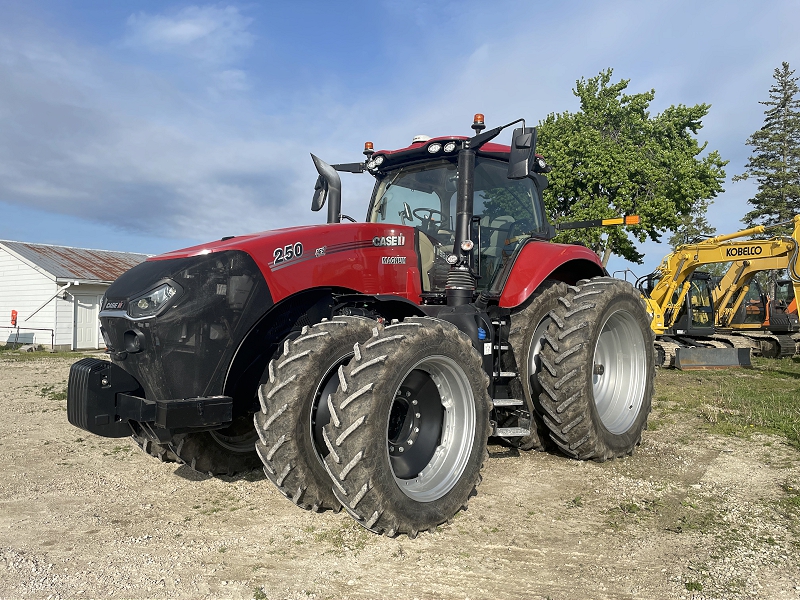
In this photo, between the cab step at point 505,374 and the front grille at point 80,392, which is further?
the cab step at point 505,374

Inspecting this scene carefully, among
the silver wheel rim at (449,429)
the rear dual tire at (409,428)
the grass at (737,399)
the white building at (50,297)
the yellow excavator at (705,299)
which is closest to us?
the rear dual tire at (409,428)

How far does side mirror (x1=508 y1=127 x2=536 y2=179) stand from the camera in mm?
4262

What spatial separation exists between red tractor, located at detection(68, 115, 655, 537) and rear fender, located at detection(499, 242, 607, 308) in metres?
0.02

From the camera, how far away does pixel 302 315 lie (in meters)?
4.18

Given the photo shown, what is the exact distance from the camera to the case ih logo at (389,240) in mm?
4531

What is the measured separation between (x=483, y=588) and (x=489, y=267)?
2.92m

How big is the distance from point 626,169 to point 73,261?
2123 cm

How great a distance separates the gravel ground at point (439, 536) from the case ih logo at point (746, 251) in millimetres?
10225

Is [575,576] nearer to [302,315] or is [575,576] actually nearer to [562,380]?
[562,380]

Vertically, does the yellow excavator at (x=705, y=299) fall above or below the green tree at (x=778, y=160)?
below

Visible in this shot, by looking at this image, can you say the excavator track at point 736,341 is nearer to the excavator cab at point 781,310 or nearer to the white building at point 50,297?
the excavator cab at point 781,310

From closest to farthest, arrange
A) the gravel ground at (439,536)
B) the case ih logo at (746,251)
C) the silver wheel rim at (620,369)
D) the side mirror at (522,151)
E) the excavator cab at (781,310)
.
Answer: the gravel ground at (439,536) → the side mirror at (522,151) → the silver wheel rim at (620,369) → the case ih logo at (746,251) → the excavator cab at (781,310)

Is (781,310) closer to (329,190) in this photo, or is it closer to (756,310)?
(756,310)

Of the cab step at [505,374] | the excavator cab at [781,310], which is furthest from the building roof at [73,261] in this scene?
the excavator cab at [781,310]
